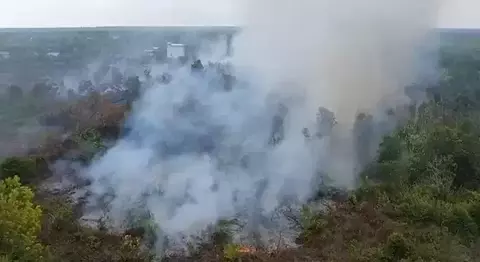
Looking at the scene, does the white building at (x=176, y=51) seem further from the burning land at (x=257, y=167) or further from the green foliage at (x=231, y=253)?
the green foliage at (x=231, y=253)

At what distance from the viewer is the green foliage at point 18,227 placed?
9.95 meters

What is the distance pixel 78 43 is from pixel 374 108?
158ft

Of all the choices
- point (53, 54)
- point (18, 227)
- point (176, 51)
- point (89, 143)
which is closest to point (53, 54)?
point (53, 54)

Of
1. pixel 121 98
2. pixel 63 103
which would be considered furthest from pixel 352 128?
pixel 63 103

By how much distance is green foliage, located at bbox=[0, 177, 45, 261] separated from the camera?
9945 mm

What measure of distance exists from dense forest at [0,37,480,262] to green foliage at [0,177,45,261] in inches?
0.7

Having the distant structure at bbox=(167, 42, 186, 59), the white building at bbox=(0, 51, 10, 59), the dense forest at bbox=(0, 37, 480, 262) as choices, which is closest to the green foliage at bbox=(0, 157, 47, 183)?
the dense forest at bbox=(0, 37, 480, 262)

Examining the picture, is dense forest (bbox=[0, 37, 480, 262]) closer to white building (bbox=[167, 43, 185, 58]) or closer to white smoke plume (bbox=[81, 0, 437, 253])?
white smoke plume (bbox=[81, 0, 437, 253])

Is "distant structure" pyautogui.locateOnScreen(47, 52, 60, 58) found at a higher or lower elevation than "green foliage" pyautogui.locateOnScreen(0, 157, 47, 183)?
lower

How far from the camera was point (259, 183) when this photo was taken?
1514 centimetres

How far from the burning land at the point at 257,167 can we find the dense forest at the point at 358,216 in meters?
0.04

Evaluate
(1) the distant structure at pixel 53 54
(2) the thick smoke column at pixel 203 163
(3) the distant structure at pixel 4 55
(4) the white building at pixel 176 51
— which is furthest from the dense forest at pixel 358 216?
(3) the distant structure at pixel 4 55

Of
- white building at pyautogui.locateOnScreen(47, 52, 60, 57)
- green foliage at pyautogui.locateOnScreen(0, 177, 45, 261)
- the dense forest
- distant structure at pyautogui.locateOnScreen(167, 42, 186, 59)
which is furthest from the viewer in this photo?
white building at pyautogui.locateOnScreen(47, 52, 60, 57)

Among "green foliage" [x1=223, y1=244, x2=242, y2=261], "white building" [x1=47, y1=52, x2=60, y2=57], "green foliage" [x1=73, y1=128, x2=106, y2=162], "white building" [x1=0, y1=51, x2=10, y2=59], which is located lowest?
"white building" [x1=0, y1=51, x2=10, y2=59]
